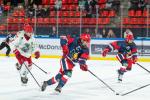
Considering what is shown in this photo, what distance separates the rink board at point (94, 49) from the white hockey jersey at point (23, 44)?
27.4 feet

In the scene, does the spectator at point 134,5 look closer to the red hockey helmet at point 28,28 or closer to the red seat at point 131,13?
the red seat at point 131,13

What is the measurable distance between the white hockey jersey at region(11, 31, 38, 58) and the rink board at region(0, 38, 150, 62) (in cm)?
836

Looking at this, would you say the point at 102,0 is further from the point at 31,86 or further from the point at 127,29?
the point at 31,86

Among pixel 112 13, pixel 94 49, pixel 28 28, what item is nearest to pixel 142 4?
pixel 112 13

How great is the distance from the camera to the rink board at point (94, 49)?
17.6 meters

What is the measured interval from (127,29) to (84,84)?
298 inches

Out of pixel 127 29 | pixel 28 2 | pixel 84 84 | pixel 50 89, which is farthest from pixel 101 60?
pixel 50 89

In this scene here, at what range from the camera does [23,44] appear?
9.88m

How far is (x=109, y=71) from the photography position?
536 inches

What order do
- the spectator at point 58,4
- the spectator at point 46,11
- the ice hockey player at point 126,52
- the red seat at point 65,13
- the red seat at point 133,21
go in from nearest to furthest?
the ice hockey player at point 126,52, the red seat at point 133,21, the red seat at point 65,13, the spectator at point 46,11, the spectator at point 58,4

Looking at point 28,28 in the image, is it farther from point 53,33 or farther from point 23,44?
point 53,33

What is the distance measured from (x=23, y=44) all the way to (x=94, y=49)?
875 centimetres

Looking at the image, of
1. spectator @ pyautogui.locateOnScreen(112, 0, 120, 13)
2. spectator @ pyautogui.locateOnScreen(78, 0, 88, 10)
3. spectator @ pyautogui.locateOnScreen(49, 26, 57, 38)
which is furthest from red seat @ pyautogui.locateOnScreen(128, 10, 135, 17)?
spectator @ pyautogui.locateOnScreen(49, 26, 57, 38)

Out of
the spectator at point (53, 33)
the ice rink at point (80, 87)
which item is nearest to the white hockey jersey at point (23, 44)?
the ice rink at point (80, 87)
